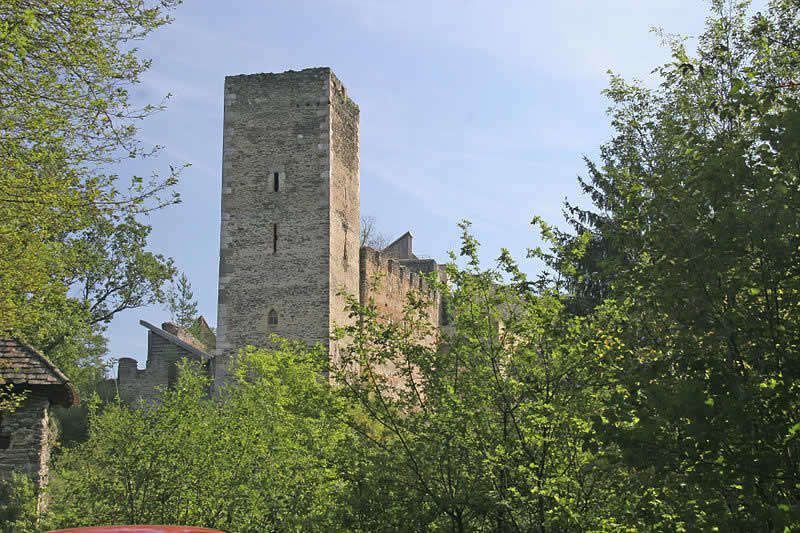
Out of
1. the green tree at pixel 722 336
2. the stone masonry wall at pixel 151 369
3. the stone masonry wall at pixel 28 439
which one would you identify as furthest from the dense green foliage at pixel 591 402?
the stone masonry wall at pixel 151 369

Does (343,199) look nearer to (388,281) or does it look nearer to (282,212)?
(282,212)

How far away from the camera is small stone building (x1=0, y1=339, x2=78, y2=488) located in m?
13.0

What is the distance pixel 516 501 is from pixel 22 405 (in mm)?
9625

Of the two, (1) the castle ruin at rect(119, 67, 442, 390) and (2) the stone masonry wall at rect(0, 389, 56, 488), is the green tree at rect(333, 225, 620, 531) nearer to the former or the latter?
(2) the stone masonry wall at rect(0, 389, 56, 488)

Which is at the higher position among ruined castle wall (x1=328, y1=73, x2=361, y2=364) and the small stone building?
ruined castle wall (x1=328, y1=73, x2=361, y2=364)

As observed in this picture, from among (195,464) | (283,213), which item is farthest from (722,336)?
(283,213)

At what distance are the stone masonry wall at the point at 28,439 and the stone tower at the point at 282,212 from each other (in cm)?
812

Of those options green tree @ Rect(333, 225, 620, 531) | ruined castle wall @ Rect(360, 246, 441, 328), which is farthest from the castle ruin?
green tree @ Rect(333, 225, 620, 531)

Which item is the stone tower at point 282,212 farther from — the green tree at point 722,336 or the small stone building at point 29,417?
the green tree at point 722,336

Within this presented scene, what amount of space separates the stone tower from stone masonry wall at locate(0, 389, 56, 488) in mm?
8118

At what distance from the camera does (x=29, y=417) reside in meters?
13.3

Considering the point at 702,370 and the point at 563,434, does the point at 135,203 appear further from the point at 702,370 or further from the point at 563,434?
the point at 702,370

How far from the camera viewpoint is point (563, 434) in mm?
6371

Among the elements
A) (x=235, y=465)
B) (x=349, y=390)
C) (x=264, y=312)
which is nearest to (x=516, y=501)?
(x=349, y=390)
